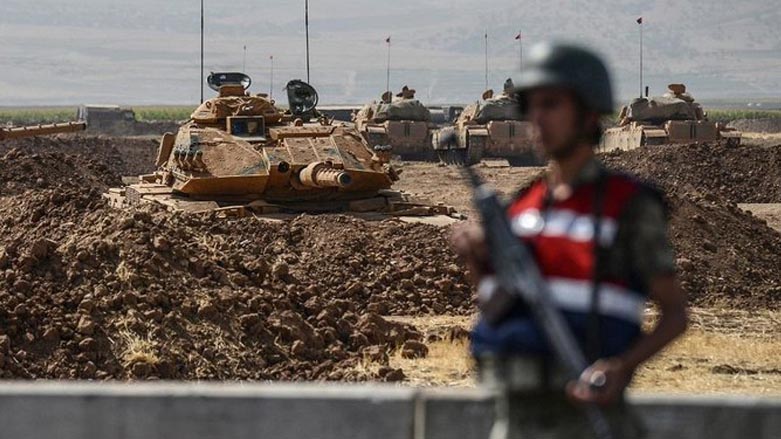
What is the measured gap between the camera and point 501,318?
16.6 ft

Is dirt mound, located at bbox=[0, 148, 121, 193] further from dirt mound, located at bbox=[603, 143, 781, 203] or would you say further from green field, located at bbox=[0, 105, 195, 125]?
green field, located at bbox=[0, 105, 195, 125]

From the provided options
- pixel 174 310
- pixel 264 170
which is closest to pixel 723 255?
pixel 264 170

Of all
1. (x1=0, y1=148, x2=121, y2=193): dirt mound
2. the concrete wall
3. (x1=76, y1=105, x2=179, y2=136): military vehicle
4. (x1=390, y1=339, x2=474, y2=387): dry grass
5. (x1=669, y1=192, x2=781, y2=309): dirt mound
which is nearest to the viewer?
the concrete wall

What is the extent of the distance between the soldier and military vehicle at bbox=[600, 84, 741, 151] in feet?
128

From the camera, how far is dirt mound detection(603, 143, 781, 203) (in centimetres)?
3678

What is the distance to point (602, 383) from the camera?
15.8 feet

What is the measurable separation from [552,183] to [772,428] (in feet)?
4.35

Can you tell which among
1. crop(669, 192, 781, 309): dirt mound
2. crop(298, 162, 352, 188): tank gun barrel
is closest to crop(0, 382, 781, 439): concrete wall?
crop(669, 192, 781, 309): dirt mound

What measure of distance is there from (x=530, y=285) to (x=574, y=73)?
611 millimetres

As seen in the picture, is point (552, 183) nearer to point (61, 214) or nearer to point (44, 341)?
point (44, 341)

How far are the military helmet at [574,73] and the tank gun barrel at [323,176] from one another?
16099 millimetres

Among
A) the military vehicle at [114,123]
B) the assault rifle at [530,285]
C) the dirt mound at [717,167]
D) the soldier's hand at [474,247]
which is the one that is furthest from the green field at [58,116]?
the assault rifle at [530,285]

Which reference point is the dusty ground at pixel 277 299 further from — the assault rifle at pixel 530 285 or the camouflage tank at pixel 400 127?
the camouflage tank at pixel 400 127

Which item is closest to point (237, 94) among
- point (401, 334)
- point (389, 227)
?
point (389, 227)
